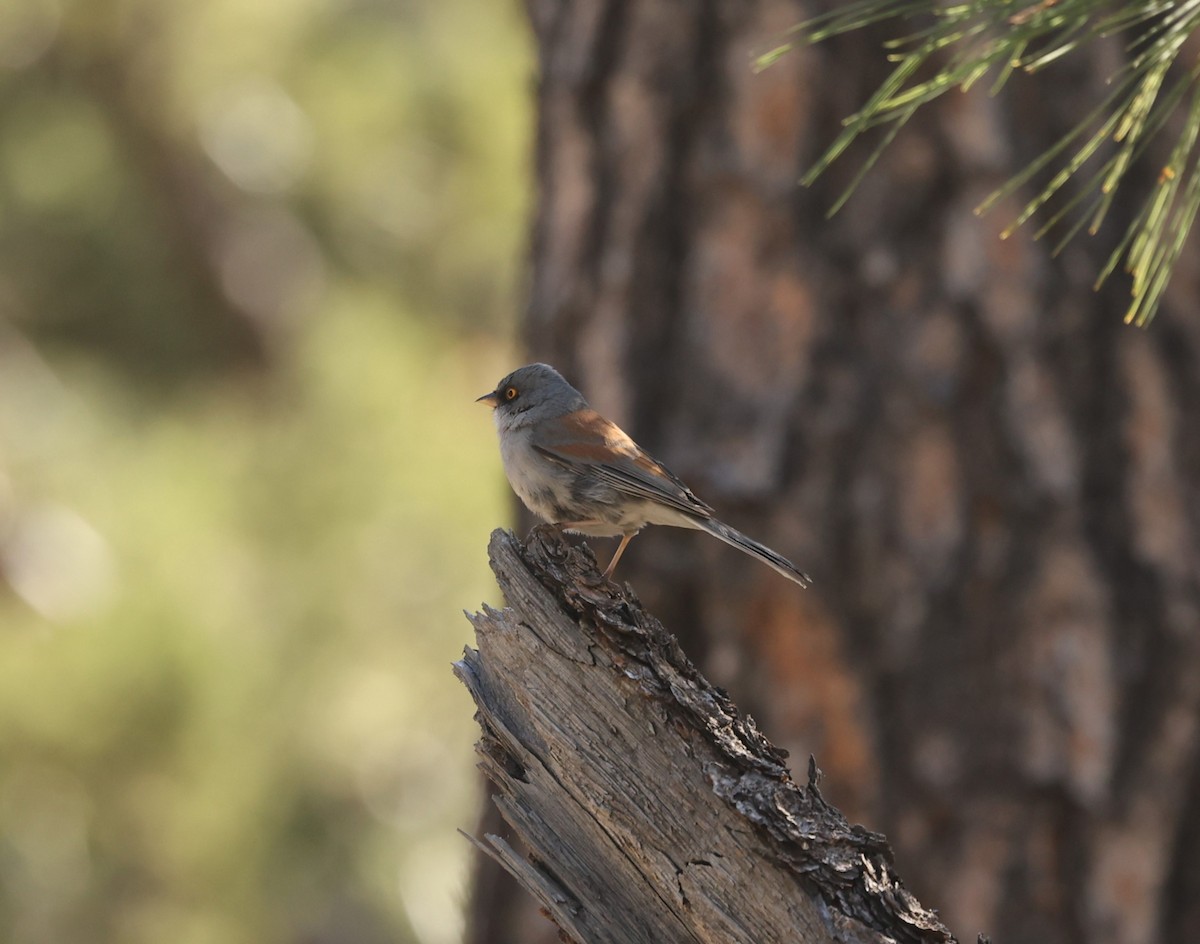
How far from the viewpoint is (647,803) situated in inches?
94.3

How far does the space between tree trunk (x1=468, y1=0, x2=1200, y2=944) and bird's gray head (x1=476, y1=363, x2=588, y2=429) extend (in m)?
0.21

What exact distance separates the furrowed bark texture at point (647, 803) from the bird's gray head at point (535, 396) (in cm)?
193

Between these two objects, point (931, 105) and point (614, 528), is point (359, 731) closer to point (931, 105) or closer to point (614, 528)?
point (614, 528)

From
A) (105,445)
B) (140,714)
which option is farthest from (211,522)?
(140,714)

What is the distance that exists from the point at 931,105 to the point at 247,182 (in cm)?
588

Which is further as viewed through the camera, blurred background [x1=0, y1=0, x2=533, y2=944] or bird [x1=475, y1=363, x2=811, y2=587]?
blurred background [x1=0, y1=0, x2=533, y2=944]

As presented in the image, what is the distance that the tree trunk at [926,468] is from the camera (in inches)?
168

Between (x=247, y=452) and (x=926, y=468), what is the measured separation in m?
4.49

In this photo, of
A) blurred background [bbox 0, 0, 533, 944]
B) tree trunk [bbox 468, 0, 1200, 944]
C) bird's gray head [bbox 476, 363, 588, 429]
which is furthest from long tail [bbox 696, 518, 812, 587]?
blurred background [bbox 0, 0, 533, 944]

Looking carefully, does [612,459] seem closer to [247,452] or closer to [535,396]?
[535,396]

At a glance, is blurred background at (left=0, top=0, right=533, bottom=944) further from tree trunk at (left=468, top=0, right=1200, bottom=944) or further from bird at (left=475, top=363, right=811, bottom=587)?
bird at (left=475, top=363, right=811, bottom=587)

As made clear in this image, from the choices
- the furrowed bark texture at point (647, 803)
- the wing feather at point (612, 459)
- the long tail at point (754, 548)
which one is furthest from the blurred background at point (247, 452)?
the furrowed bark texture at point (647, 803)

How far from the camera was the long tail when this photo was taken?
382cm

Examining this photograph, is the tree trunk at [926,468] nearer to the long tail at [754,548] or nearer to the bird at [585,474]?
the bird at [585,474]
